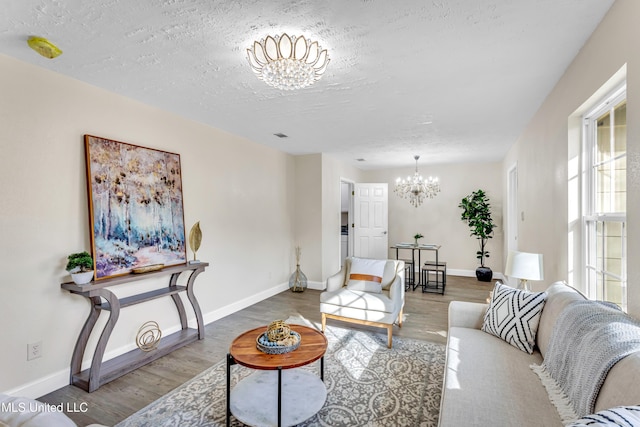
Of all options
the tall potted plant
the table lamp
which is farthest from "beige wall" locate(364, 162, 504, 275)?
the table lamp

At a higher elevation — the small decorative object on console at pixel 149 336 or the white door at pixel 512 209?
the white door at pixel 512 209

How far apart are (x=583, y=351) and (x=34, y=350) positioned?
347 centimetres

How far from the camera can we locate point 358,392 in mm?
2293

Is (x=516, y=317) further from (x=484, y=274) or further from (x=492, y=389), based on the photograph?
(x=484, y=274)

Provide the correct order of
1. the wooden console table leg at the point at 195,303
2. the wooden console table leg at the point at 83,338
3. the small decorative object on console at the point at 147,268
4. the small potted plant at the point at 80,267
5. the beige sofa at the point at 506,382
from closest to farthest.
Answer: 1. the beige sofa at the point at 506,382
2. the small potted plant at the point at 80,267
3. the wooden console table leg at the point at 83,338
4. the small decorative object on console at the point at 147,268
5. the wooden console table leg at the point at 195,303

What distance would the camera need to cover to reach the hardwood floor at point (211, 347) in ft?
7.11

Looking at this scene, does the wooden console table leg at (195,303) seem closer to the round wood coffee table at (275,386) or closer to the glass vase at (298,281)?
the round wood coffee table at (275,386)

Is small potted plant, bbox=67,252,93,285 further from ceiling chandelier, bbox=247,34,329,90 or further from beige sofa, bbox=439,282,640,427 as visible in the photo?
beige sofa, bbox=439,282,640,427

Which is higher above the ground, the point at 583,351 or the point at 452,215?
the point at 452,215

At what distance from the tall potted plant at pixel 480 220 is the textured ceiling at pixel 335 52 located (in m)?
2.75

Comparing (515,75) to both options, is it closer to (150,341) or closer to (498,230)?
(150,341)

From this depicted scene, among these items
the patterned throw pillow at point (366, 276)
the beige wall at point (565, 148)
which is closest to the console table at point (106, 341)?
the patterned throw pillow at point (366, 276)

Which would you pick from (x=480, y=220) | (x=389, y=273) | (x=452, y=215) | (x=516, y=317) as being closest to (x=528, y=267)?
(x=516, y=317)

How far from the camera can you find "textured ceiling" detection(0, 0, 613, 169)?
1.63 m
